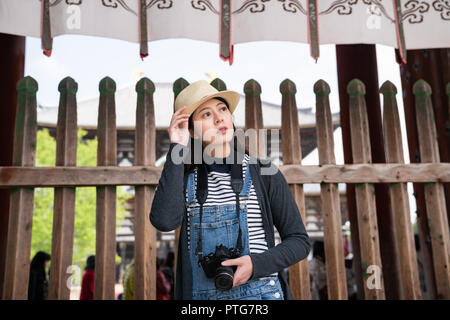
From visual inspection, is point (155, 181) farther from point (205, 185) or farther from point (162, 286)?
point (162, 286)

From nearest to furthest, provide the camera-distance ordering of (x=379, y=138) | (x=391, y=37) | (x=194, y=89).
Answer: (x=194, y=89) → (x=391, y=37) → (x=379, y=138)

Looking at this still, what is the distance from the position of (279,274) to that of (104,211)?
1.85 metres

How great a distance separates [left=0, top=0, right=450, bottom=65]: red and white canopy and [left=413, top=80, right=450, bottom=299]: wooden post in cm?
54

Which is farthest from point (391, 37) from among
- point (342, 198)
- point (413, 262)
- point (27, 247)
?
point (342, 198)

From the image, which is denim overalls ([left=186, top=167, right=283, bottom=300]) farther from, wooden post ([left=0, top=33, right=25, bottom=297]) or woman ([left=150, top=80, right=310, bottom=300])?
wooden post ([left=0, top=33, right=25, bottom=297])

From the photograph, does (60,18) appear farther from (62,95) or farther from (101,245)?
(101,245)

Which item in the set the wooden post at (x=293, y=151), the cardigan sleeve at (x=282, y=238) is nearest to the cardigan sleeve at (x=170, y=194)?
the cardigan sleeve at (x=282, y=238)

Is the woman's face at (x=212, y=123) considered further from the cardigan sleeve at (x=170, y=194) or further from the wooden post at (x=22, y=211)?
the wooden post at (x=22, y=211)

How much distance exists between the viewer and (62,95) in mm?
3416

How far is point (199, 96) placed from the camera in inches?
73.5

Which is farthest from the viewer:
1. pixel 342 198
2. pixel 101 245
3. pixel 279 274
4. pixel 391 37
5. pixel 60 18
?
pixel 342 198

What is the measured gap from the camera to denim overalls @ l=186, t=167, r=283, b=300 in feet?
5.37

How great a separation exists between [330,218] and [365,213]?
1.00 ft

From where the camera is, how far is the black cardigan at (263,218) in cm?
161
